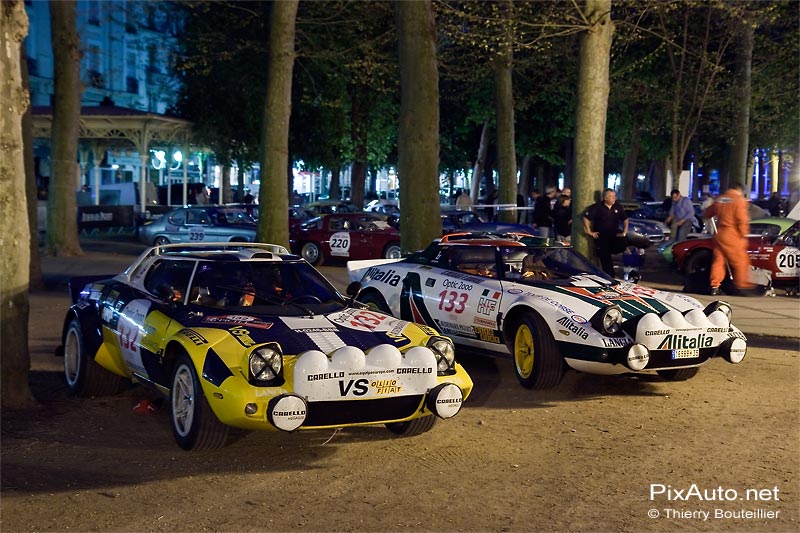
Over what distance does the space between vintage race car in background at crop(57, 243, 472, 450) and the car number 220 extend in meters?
2.25

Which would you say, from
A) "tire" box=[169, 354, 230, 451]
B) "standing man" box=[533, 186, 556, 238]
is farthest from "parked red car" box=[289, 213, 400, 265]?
"tire" box=[169, 354, 230, 451]

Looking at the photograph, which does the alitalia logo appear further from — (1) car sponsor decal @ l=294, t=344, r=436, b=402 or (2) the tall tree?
(2) the tall tree

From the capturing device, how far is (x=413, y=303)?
11.0m

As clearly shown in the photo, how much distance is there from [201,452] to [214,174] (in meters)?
68.4

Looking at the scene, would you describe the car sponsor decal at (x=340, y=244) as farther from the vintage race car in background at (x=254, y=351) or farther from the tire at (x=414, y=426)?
the tire at (x=414, y=426)

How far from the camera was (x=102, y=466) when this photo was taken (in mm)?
6809

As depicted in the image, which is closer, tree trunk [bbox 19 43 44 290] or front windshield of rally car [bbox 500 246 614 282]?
front windshield of rally car [bbox 500 246 614 282]

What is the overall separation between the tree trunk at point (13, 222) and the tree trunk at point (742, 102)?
75.7ft

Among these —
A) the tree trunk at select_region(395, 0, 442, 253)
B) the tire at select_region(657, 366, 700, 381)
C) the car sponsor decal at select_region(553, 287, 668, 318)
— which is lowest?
the tire at select_region(657, 366, 700, 381)

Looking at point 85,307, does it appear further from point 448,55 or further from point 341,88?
point 341,88

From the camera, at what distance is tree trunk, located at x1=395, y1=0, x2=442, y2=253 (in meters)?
15.8

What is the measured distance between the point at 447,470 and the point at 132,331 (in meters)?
2.86

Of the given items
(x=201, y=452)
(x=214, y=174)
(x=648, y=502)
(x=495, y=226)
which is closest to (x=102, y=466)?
(x=201, y=452)

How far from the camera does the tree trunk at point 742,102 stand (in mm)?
28906
